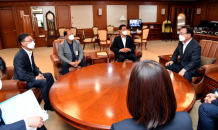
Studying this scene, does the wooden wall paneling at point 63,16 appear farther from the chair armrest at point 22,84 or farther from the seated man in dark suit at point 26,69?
the chair armrest at point 22,84

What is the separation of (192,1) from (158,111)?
11828 millimetres

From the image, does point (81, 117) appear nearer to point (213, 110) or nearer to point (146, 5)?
point (213, 110)

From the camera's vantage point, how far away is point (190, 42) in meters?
2.78

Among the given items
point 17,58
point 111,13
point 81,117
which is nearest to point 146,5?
point 111,13

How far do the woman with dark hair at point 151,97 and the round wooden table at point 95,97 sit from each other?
57cm

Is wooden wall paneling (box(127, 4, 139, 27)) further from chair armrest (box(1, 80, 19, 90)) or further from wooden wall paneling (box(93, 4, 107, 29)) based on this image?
chair armrest (box(1, 80, 19, 90))

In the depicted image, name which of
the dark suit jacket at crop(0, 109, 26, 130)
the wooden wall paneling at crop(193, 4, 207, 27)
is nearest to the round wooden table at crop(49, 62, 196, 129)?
the dark suit jacket at crop(0, 109, 26, 130)

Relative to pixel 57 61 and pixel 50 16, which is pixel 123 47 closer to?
pixel 57 61

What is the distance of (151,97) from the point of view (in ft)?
2.34

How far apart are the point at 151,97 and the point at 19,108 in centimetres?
129

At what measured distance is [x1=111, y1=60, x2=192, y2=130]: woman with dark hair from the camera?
0.71 m

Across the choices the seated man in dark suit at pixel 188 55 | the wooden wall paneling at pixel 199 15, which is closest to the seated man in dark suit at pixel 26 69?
the seated man in dark suit at pixel 188 55

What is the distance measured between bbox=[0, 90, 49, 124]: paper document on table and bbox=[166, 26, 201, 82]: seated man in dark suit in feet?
7.42

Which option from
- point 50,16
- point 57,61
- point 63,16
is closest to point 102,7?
point 63,16
